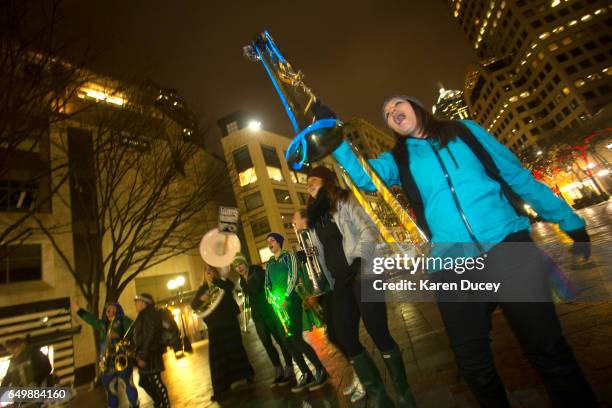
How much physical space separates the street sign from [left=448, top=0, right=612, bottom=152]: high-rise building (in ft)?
213

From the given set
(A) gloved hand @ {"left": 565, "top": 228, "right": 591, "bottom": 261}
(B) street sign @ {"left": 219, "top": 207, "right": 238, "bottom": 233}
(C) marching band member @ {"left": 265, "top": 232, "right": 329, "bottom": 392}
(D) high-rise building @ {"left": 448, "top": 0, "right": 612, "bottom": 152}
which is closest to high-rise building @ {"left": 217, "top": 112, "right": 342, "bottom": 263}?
(B) street sign @ {"left": 219, "top": 207, "right": 238, "bottom": 233}

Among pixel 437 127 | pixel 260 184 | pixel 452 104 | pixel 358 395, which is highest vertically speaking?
pixel 452 104

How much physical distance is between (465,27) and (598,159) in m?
99.4

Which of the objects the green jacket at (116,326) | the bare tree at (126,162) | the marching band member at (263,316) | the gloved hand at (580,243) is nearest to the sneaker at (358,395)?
the marching band member at (263,316)

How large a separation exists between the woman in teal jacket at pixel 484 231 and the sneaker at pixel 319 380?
9.60 ft

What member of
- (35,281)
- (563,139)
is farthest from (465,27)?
(35,281)

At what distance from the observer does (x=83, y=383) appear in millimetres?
17672

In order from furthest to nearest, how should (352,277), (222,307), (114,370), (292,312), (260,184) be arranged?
1. (260,184)
2. (222,307)
3. (114,370)
4. (292,312)
5. (352,277)

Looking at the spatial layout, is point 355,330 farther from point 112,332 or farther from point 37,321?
point 37,321

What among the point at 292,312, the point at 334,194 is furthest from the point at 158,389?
the point at 334,194

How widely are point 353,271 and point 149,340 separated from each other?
4068 mm

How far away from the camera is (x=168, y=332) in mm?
5363

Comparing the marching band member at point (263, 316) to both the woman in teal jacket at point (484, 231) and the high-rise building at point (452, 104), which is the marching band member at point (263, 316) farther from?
the high-rise building at point (452, 104)

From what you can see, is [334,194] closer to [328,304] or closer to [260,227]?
[328,304]
